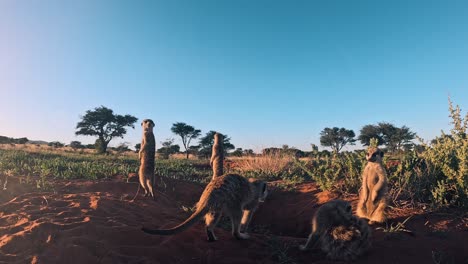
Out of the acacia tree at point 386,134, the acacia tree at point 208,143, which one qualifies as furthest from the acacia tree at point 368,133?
the acacia tree at point 208,143

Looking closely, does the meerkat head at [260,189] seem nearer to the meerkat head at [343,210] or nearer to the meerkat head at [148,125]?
the meerkat head at [343,210]

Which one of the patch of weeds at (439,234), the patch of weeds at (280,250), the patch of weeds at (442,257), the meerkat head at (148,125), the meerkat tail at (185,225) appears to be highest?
the meerkat head at (148,125)

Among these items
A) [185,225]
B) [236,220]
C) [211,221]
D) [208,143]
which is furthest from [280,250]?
[208,143]

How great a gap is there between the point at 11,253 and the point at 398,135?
33886 millimetres

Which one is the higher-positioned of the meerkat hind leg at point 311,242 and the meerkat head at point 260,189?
the meerkat head at point 260,189

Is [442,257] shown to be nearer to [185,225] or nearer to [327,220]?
[327,220]

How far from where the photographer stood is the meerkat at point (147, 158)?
673cm

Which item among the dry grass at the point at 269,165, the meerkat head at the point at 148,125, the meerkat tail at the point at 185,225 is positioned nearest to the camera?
the meerkat tail at the point at 185,225

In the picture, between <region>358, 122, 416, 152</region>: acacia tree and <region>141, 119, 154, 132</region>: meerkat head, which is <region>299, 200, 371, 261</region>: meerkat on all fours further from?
<region>358, 122, 416, 152</region>: acacia tree

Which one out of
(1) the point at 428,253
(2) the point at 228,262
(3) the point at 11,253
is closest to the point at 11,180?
(3) the point at 11,253

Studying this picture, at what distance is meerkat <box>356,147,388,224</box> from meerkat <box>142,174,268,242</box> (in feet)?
5.47

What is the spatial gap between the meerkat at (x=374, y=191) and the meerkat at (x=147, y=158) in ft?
14.1

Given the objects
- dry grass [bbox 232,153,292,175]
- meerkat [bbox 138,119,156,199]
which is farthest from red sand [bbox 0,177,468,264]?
dry grass [bbox 232,153,292,175]

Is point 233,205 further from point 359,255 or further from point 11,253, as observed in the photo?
point 11,253
